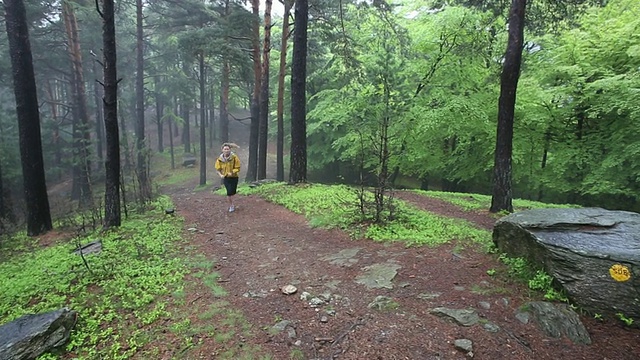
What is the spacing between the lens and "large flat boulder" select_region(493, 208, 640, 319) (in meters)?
3.62

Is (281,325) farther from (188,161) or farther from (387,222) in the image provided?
(188,161)

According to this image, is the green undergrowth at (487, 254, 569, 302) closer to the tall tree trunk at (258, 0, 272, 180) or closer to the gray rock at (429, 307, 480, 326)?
the gray rock at (429, 307, 480, 326)

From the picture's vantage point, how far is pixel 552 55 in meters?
12.1

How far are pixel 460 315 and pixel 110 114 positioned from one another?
8436mm

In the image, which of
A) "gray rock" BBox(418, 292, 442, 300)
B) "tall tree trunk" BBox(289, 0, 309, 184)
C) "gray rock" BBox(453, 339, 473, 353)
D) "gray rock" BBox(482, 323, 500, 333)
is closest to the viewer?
"gray rock" BBox(453, 339, 473, 353)

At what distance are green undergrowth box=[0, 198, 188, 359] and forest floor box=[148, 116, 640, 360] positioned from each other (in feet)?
1.43

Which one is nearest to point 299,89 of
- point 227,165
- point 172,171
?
point 227,165

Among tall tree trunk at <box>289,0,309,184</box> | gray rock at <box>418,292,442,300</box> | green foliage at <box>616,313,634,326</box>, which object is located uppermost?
tall tree trunk at <box>289,0,309,184</box>

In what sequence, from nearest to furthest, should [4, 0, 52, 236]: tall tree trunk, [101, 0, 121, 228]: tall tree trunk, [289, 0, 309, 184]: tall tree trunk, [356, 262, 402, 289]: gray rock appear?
[356, 262, 402, 289]: gray rock, [101, 0, 121, 228]: tall tree trunk, [4, 0, 52, 236]: tall tree trunk, [289, 0, 309, 184]: tall tree trunk

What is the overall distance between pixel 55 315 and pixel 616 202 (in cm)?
1724

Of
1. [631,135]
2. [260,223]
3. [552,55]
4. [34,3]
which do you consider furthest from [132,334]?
[34,3]

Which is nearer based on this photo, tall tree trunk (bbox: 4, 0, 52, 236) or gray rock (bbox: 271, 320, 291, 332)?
gray rock (bbox: 271, 320, 291, 332)

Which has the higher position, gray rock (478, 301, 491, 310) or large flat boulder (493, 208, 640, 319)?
large flat boulder (493, 208, 640, 319)

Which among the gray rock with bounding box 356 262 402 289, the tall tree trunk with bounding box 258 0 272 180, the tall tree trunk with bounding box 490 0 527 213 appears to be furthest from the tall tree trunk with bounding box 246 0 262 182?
the gray rock with bounding box 356 262 402 289
